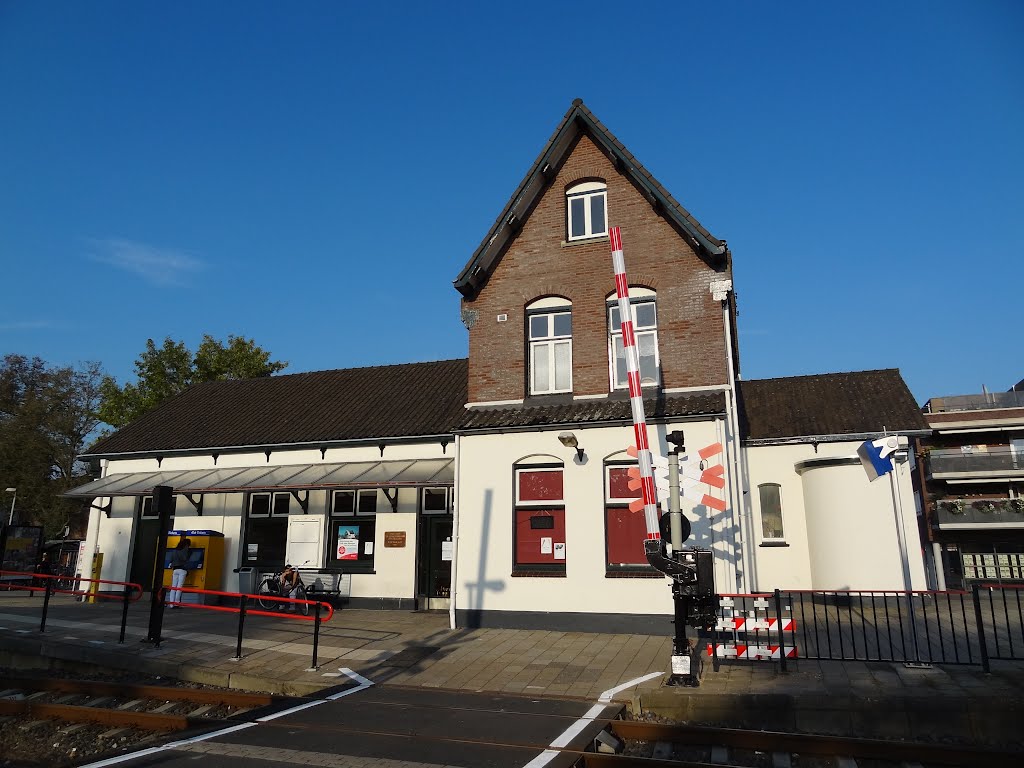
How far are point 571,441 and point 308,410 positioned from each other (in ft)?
35.2

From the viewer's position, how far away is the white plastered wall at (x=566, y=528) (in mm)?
13078

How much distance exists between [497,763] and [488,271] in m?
11.5

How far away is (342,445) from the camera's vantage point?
61.8 feet

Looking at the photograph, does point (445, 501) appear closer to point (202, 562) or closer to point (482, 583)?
point (482, 583)

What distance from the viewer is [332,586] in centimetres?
1767

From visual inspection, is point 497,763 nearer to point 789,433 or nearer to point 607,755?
point 607,755

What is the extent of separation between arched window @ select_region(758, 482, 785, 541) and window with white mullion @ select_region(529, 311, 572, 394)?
26.5 ft

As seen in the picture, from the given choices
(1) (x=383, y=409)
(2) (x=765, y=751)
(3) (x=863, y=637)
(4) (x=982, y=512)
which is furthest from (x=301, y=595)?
(4) (x=982, y=512)

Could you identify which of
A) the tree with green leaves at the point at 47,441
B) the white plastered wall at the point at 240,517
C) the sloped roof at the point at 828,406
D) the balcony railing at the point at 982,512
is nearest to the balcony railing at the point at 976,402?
the balcony railing at the point at 982,512

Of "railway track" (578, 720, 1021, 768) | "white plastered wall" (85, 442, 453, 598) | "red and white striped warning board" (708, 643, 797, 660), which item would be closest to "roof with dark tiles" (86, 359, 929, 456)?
"white plastered wall" (85, 442, 453, 598)

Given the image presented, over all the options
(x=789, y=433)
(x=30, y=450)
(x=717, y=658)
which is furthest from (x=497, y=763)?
(x=30, y=450)

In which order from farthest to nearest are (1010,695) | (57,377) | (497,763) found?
(57,377) < (1010,695) < (497,763)

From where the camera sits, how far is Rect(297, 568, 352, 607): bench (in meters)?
17.4

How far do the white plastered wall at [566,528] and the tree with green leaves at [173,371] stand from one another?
24780 mm
